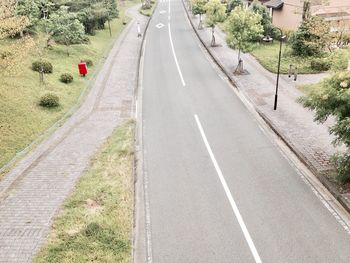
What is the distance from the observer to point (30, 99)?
84.5ft

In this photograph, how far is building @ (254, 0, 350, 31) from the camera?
39.5 metres

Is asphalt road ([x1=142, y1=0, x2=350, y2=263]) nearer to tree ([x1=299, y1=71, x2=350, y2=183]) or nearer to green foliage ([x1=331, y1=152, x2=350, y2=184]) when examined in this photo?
green foliage ([x1=331, y1=152, x2=350, y2=184])

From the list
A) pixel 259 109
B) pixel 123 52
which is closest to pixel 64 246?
pixel 259 109

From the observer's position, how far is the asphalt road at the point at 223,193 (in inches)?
520

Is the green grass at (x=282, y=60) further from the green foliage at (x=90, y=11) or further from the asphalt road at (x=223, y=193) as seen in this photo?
the green foliage at (x=90, y=11)

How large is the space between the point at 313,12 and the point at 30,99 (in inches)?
1238

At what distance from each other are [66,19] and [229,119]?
844 inches

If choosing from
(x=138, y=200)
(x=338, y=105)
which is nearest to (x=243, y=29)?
(x=338, y=105)

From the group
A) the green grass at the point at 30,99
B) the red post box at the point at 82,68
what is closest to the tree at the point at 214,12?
the green grass at the point at 30,99

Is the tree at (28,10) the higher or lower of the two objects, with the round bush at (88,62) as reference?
higher

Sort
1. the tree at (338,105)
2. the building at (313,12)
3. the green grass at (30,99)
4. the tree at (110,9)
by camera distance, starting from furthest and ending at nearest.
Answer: the tree at (110,9)
the building at (313,12)
the green grass at (30,99)
the tree at (338,105)

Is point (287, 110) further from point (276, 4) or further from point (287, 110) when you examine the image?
point (276, 4)

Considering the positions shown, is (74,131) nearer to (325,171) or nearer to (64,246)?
(64,246)

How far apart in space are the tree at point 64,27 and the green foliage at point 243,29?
15174 millimetres
